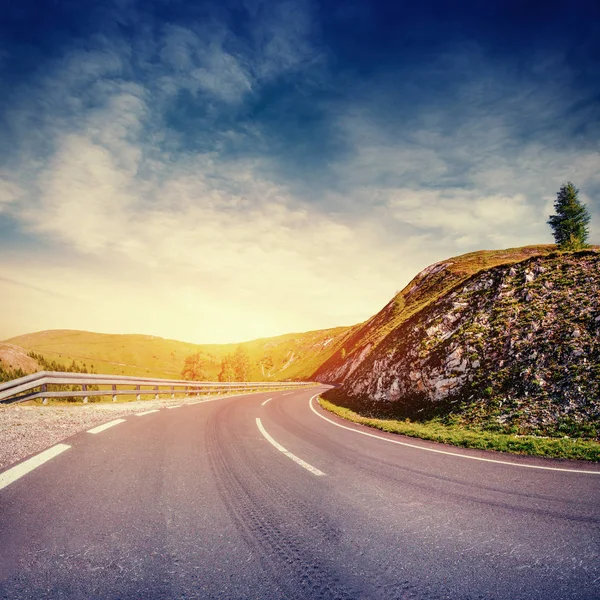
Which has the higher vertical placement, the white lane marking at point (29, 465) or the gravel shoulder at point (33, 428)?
the white lane marking at point (29, 465)

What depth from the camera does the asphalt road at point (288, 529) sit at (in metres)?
2.26

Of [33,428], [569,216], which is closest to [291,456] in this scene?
[33,428]

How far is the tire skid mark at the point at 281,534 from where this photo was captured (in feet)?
7.30

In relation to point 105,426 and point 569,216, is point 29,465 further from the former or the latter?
point 569,216

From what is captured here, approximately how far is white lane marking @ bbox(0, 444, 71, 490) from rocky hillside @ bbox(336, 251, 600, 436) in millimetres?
A: 12513

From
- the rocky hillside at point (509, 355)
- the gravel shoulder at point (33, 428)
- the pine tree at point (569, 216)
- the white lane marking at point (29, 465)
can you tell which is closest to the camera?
the white lane marking at point (29, 465)

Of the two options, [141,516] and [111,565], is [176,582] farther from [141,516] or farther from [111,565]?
[141,516]

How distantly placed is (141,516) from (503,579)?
3.46 m

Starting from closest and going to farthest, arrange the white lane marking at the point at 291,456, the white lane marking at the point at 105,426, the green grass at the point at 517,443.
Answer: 1. the white lane marking at the point at 291,456
2. the green grass at the point at 517,443
3. the white lane marking at the point at 105,426

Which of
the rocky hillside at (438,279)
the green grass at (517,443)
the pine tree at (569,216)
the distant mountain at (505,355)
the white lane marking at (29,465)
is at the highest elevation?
the pine tree at (569,216)

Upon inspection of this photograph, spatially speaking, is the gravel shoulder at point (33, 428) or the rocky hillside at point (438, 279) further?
the rocky hillside at point (438, 279)

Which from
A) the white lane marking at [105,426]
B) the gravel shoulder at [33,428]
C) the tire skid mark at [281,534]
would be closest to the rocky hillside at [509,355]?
the tire skid mark at [281,534]

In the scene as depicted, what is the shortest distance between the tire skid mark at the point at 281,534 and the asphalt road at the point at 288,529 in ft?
0.05

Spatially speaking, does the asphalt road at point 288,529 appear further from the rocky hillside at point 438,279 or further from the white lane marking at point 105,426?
the rocky hillside at point 438,279
